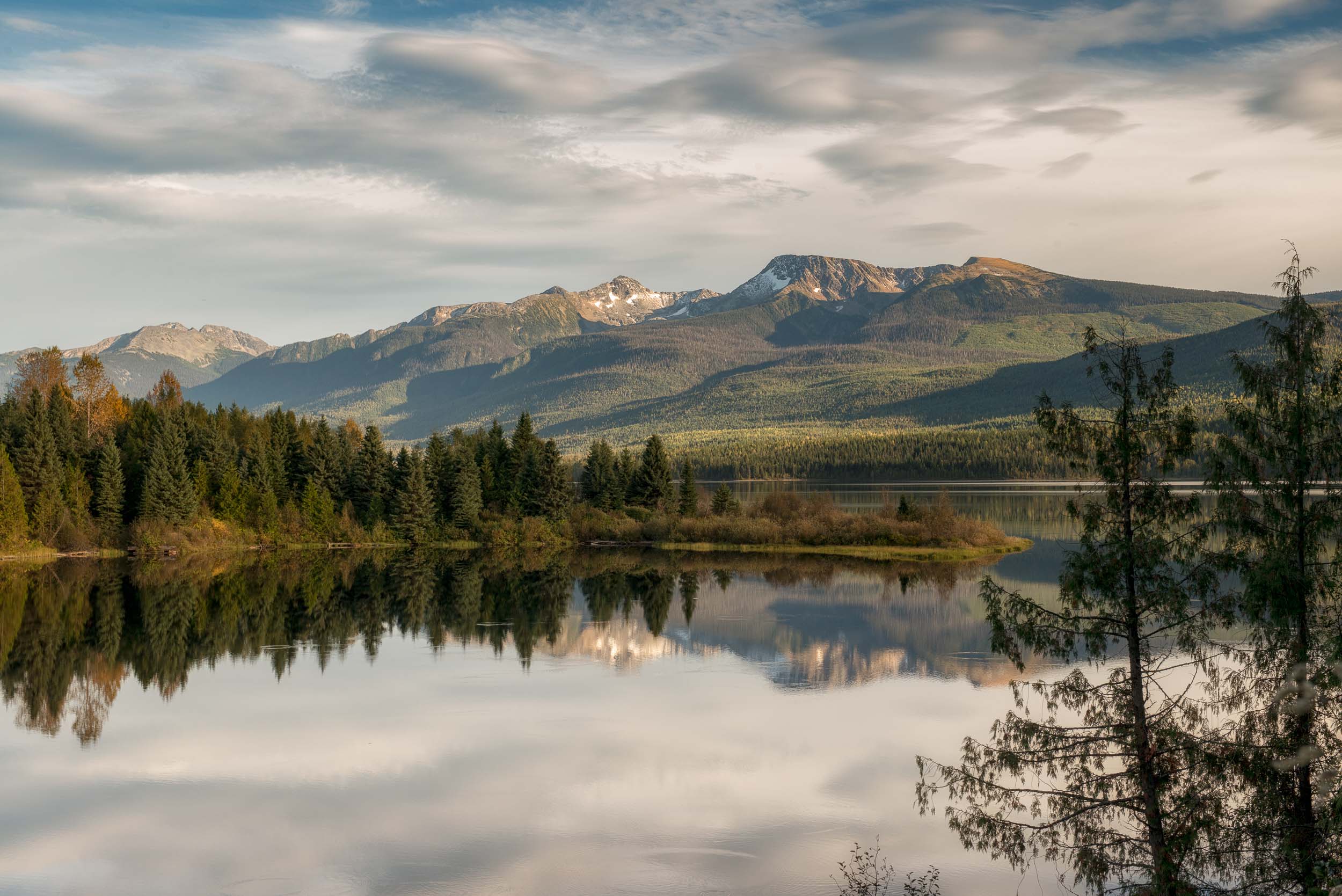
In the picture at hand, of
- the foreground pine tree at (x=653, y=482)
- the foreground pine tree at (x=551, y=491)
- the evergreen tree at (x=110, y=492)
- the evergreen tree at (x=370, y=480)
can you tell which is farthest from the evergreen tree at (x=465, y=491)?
the evergreen tree at (x=110, y=492)

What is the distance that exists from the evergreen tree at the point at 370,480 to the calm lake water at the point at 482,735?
3652cm

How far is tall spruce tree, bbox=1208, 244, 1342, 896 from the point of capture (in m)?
18.8

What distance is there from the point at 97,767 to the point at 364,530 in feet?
250

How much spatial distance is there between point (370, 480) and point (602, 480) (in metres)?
22.3

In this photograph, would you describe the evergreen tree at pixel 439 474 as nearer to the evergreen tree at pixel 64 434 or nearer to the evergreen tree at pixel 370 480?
the evergreen tree at pixel 370 480

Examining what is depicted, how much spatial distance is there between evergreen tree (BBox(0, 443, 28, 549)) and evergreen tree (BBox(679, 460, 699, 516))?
55.3 meters

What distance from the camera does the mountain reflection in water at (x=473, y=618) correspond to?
4634cm

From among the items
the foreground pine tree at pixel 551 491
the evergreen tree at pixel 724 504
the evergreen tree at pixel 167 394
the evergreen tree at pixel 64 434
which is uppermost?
the evergreen tree at pixel 167 394

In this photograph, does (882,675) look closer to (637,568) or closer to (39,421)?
(637,568)

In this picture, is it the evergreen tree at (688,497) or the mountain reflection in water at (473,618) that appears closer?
the mountain reflection in water at (473,618)

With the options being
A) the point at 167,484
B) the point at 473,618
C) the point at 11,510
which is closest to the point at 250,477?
the point at 167,484

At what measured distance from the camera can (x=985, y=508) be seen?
141500 millimetres

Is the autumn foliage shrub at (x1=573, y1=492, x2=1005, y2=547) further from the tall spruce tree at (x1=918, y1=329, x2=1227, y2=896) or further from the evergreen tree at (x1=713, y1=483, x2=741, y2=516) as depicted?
the tall spruce tree at (x1=918, y1=329, x2=1227, y2=896)

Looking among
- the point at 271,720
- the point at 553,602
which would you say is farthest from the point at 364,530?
the point at 271,720
